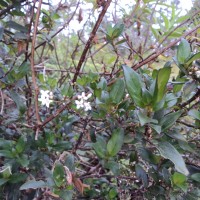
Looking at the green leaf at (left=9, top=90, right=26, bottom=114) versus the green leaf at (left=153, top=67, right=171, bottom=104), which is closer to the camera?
Result: the green leaf at (left=153, top=67, right=171, bottom=104)

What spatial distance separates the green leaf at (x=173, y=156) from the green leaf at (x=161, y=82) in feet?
0.38

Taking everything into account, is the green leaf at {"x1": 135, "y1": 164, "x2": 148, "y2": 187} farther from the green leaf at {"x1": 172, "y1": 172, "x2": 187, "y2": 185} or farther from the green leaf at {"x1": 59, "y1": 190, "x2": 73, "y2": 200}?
the green leaf at {"x1": 59, "y1": 190, "x2": 73, "y2": 200}

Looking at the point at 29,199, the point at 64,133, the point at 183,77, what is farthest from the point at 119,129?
the point at 29,199

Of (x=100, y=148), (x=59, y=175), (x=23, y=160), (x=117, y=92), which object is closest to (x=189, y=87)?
(x=117, y=92)

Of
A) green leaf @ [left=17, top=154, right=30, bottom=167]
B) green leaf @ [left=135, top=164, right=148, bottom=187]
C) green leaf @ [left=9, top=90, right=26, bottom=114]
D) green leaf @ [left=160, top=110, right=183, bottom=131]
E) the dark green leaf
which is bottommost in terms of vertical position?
green leaf @ [left=135, top=164, right=148, bottom=187]

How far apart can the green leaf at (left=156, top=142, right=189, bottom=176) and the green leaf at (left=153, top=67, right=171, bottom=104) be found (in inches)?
4.6

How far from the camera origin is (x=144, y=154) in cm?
88

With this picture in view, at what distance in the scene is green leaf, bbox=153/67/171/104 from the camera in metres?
0.67

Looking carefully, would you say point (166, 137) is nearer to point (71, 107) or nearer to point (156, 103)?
point (156, 103)

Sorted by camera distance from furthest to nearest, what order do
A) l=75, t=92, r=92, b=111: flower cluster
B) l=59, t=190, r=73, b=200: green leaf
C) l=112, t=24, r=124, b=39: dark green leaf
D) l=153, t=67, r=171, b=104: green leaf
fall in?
l=112, t=24, r=124, b=39: dark green leaf
l=75, t=92, r=92, b=111: flower cluster
l=59, t=190, r=73, b=200: green leaf
l=153, t=67, r=171, b=104: green leaf

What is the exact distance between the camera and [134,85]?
0.75 m

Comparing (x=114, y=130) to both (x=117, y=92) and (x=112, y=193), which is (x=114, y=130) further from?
(x=112, y=193)

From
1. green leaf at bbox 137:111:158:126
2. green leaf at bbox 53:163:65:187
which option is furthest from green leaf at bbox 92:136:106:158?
green leaf at bbox 137:111:158:126

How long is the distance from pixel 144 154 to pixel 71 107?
29 cm
